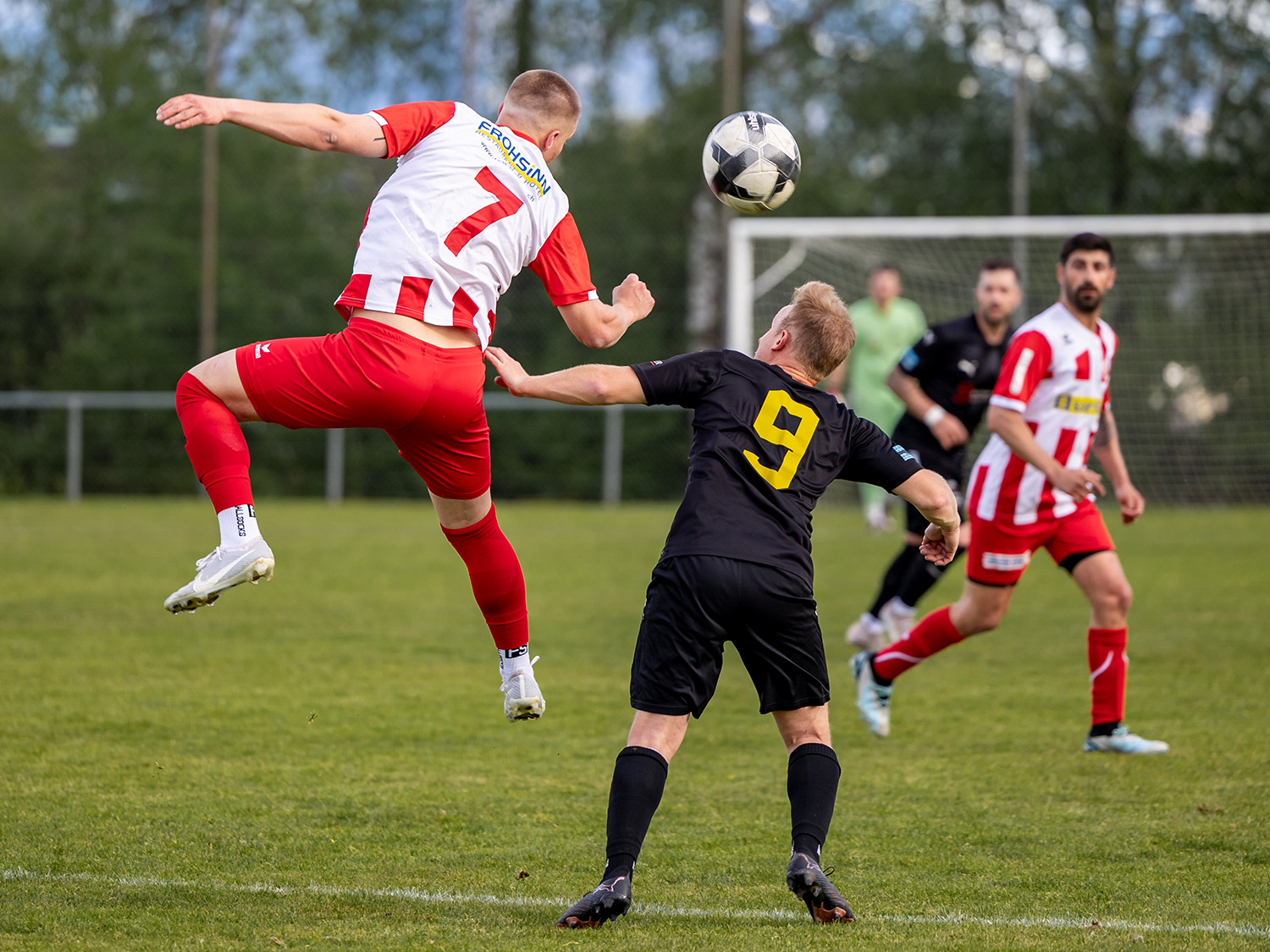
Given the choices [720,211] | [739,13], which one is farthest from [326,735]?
[739,13]

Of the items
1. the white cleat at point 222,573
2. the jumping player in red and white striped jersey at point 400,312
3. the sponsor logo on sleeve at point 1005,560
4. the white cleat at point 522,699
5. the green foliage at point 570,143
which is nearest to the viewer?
the white cleat at point 222,573

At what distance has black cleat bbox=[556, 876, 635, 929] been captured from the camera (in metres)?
3.64

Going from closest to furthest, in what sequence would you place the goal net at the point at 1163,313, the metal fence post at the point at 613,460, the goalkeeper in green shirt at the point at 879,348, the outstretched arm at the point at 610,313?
the outstretched arm at the point at 610,313, the goalkeeper in green shirt at the point at 879,348, the goal net at the point at 1163,313, the metal fence post at the point at 613,460

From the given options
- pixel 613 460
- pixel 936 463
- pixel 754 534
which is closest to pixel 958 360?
pixel 936 463

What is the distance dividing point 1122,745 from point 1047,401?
1569 mm

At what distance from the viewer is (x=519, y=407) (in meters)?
20.5

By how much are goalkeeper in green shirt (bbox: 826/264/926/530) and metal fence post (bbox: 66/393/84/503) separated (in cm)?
1139

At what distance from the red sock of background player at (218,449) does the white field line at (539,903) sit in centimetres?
105

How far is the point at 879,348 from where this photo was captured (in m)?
14.0

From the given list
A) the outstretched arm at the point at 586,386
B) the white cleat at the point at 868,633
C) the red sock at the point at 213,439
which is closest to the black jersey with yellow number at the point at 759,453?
the outstretched arm at the point at 586,386

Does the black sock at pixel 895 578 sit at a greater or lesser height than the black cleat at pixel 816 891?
greater

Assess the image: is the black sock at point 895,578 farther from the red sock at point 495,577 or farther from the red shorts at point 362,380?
the red shorts at point 362,380

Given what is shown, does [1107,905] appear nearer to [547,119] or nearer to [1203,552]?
[547,119]

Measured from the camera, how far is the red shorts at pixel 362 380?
14.2ft
